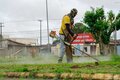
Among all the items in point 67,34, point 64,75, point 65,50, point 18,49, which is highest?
point 67,34

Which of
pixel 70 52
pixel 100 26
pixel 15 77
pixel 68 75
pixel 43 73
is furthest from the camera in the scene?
pixel 100 26

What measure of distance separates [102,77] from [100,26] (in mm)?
54623

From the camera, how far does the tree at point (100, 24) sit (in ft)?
203

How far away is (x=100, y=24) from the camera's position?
2425 inches

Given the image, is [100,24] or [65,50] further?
[100,24]

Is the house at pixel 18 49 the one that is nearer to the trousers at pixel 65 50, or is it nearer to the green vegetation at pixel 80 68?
the trousers at pixel 65 50

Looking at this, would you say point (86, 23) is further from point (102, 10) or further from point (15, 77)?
point (15, 77)

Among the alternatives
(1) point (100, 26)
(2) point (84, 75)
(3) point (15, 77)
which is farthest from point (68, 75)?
(1) point (100, 26)

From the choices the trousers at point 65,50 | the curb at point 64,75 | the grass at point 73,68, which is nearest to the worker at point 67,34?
the trousers at point 65,50

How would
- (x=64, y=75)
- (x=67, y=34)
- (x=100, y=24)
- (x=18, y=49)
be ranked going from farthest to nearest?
(x=100, y=24) < (x=18, y=49) < (x=67, y=34) < (x=64, y=75)

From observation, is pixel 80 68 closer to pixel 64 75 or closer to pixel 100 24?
pixel 64 75

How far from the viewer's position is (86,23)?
6278 centimetres

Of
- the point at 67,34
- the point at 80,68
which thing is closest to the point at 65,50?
the point at 67,34

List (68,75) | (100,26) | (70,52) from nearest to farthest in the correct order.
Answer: (68,75) < (70,52) < (100,26)
